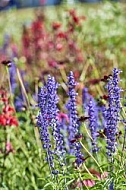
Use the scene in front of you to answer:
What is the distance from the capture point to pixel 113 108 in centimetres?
300

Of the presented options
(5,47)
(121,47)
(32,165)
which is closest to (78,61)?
(121,47)

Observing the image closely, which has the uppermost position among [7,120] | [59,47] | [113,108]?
[59,47]

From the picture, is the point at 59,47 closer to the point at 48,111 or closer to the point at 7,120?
the point at 7,120

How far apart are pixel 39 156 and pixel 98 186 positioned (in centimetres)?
128

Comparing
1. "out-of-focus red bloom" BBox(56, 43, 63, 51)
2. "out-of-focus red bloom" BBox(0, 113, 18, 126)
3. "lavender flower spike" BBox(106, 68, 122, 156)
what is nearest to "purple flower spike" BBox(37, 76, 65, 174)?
"lavender flower spike" BBox(106, 68, 122, 156)

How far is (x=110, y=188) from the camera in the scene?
9.61 ft

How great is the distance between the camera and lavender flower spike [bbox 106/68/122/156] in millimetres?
2916

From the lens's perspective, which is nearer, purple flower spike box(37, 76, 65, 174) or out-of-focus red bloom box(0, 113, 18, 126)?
purple flower spike box(37, 76, 65, 174)

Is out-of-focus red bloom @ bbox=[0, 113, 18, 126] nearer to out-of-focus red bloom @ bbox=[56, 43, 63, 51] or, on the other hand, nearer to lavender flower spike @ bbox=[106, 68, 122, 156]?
lavender flower spike @ bbox=[106, 68, 122, 156]

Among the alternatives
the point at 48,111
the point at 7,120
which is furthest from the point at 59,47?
the point at 48,111

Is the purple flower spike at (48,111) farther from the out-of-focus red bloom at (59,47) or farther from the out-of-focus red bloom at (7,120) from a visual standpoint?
the out-of-focus red bloom at (59,47)

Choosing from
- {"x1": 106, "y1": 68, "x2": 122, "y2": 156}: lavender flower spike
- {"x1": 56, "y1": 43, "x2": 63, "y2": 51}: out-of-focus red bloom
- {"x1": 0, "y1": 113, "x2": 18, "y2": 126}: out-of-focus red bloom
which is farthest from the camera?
{"x1": 56, "y1": 43, "x2": 63, "y2": 51}: out-of-focus red bloom

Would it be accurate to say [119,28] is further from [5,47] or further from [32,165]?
[32,165]

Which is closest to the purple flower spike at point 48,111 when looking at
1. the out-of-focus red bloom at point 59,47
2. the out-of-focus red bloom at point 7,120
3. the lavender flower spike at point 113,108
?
the lavender flower spike at point 113,108
